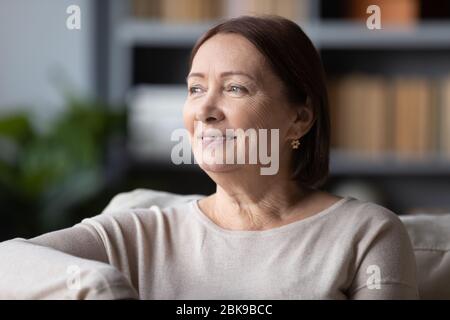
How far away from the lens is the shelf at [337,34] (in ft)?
11.7

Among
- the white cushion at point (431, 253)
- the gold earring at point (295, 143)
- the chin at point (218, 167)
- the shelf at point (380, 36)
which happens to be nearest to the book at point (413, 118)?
the shelf at point (380, 36)

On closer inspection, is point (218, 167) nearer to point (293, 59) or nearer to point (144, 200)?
point (293, 59)

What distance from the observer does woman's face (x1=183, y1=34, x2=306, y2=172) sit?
110 centimetres

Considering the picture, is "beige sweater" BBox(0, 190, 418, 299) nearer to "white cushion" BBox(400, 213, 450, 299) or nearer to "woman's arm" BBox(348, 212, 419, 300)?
"woman's arm" BBox(348, 212, 419, 300)

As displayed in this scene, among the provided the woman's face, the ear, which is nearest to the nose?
the woman's face

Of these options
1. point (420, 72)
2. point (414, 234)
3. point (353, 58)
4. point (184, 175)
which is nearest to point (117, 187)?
point (184, 175)

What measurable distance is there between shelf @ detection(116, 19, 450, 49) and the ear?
7.90 feet

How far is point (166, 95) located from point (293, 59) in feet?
8.08

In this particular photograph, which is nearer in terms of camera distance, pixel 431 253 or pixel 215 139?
pixel 215 139

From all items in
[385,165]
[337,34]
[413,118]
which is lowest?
[385,165]

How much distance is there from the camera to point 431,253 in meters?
1.35

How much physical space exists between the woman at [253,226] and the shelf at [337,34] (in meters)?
2.44

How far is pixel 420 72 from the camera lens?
12.3ft

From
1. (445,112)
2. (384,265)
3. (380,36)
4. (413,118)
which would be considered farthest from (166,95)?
(384,265)
